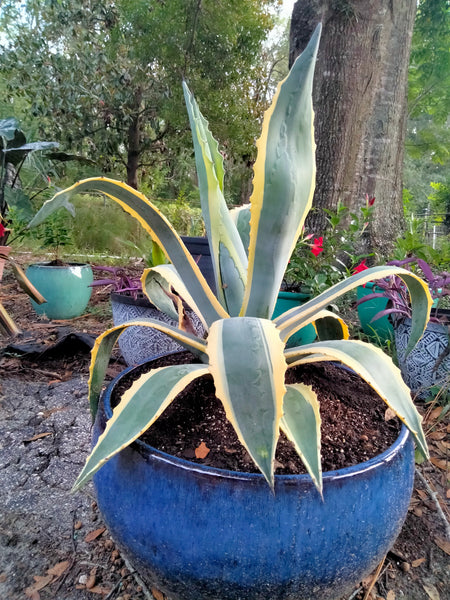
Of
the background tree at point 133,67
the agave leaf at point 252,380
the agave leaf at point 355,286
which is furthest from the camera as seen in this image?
the background tree at point 133,67

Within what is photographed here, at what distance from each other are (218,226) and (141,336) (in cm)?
88

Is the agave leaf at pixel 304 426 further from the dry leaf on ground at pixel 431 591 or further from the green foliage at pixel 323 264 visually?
the green foliage at pixel 323 264

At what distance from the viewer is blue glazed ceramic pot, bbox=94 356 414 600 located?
0.49 m

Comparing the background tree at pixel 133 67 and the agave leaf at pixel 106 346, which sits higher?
the background tree at pixel 133 67

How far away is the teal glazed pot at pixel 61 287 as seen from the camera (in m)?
2.32

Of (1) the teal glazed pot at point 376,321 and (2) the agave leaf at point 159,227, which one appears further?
(1) the teal glazed pot at point 376,321

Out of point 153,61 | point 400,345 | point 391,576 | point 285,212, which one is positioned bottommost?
point 391,576

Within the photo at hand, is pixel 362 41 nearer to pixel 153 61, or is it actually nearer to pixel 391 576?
pixel 391 576

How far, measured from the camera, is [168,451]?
1.85ft

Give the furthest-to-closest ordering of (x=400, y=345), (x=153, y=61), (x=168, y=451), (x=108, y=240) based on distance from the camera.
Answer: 1. (x=153, y=61)
2. (x=108, y=240)
3. (x=400, y=345)
4. (x=168, y=451)

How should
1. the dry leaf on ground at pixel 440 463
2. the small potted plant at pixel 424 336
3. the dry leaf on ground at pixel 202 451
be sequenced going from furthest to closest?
the small potted plant at pixel 424 336
the dry leaf on ground at pixel 440 463
the dry leaf on ground at pixel 202 451

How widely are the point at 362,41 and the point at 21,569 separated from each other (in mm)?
2930

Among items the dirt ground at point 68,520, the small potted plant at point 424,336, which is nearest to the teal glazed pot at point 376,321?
the small potted plant at point 424,336

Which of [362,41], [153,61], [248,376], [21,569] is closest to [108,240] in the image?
[153,61]
